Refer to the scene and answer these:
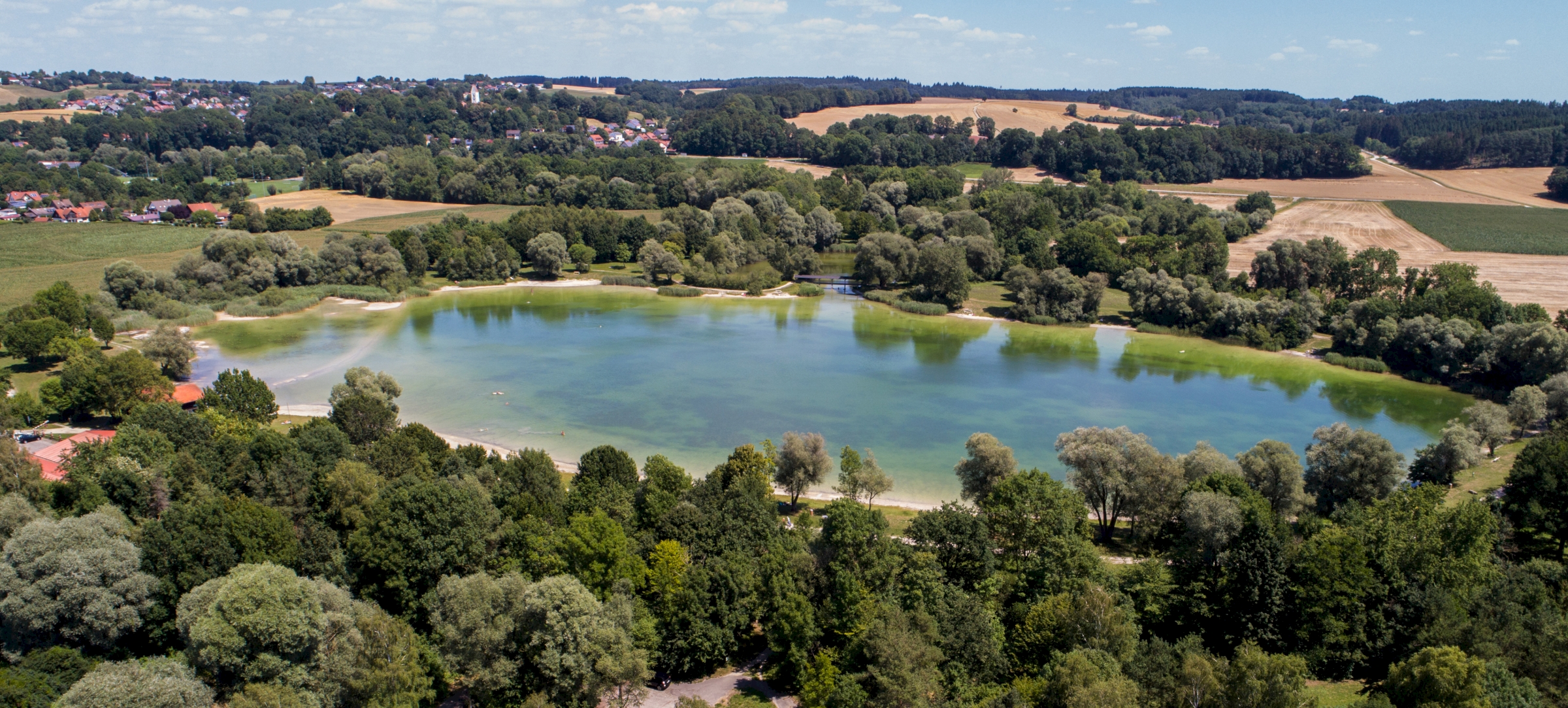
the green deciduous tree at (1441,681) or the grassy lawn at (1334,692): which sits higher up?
the green deciduous tree at (1441,681)

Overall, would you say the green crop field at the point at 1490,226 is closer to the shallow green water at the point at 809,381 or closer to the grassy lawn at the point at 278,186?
the shallow green water at the point at 809,381

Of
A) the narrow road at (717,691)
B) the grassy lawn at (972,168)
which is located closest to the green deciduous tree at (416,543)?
the narrow road at (717,691)

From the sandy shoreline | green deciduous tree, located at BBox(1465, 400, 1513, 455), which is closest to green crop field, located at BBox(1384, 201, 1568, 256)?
green deciduous tree, located at BBox(1465, 400, 1513, 455)

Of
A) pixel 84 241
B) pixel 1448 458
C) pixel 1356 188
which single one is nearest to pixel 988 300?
pixel 1448 458

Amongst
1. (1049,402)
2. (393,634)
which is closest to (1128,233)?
(1049,402)

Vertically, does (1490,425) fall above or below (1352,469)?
above

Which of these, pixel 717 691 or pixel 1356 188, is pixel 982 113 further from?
pixel 717 691
